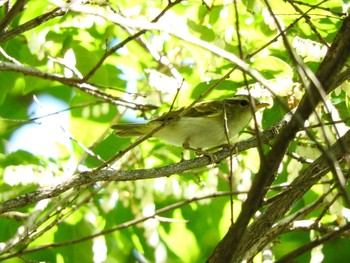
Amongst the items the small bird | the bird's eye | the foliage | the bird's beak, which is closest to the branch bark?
the foliage

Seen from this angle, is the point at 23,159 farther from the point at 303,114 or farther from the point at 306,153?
the point at 303,114

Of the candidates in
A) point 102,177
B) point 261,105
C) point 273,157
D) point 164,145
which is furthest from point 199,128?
point 273,157

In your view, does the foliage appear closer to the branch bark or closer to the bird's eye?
the bird's eye

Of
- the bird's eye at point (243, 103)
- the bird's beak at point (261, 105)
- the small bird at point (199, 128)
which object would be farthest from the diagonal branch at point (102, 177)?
the bird's eye at point (243, 103)

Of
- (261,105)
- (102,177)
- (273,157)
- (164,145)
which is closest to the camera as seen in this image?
(273,157)

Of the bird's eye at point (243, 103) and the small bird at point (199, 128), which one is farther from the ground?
the bird's eye at point (243, 103)

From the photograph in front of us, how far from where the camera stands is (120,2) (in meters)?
4.90

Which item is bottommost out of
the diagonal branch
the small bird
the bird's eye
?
the diagonal branch

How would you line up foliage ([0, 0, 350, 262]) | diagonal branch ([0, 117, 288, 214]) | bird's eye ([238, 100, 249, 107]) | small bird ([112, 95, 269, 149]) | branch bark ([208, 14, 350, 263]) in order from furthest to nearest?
bird's eye ([238, 100, 249, 107]) → small bird ([112, 95, 269, 149]) → foliage ([0, 0, 350, 262]) → diagonal branch ([0, 117, 288, 214]) → branch bark ([208, 14, 350, 263])

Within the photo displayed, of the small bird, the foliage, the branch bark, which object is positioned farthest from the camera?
the small bird

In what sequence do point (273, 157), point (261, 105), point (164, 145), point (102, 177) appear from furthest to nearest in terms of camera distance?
point (164, 145), point (261, 105), point (102, 177), point (273, 157)

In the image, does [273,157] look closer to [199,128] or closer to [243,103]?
[199,128]

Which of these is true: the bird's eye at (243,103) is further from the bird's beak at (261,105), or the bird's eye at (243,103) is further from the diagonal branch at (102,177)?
the diagonal branch at (102,177)

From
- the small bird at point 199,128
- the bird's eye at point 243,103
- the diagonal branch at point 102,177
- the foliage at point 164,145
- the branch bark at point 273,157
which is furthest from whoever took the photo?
the bird's eye at point 243,103
